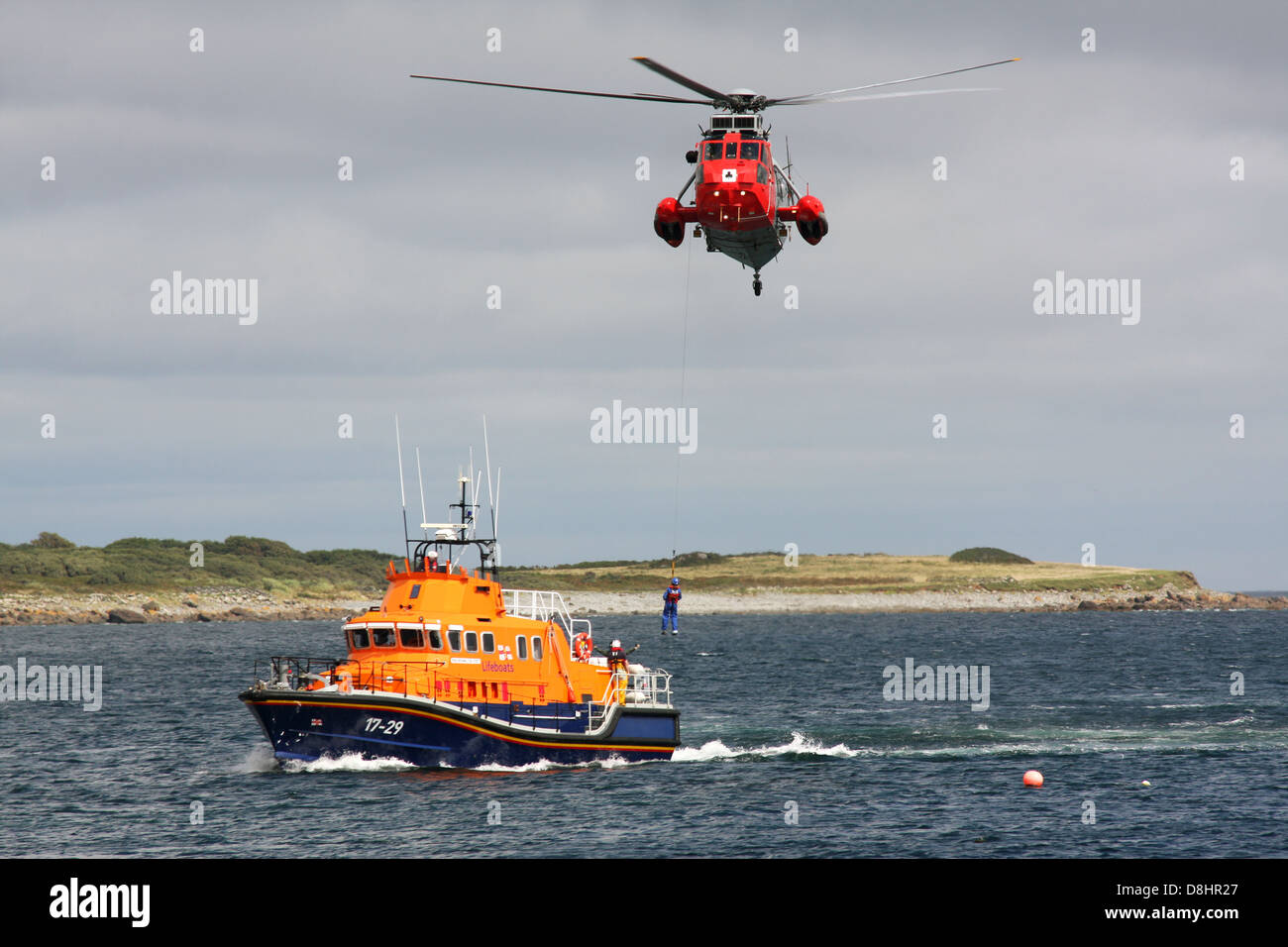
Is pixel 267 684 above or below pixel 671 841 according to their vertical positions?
above

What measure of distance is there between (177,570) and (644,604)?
63572mm

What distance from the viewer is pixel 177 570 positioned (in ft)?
562

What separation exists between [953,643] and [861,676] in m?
31.8

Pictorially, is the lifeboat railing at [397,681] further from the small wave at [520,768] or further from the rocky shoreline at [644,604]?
the rocky shoreline at [644,604]

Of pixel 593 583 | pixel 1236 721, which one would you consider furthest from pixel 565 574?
pixel 1236 721

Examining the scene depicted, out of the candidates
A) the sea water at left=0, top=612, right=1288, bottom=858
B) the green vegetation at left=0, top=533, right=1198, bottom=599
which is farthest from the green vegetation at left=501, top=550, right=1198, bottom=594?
the sea water at left=0, top=612, right=1288, bottom=858

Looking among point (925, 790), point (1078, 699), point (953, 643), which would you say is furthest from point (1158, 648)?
point (925, 790)

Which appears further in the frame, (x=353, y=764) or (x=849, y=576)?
(x=849, y=576)

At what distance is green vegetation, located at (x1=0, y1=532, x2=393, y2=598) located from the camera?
157125 millimetres

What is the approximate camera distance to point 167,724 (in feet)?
142

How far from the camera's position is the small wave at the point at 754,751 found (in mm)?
34375

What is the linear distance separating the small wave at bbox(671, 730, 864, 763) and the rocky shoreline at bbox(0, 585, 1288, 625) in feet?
339

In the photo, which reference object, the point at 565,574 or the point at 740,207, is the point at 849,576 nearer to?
the point at 565,574

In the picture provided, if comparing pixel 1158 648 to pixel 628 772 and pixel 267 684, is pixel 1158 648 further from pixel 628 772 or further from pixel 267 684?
pixel 267 684
